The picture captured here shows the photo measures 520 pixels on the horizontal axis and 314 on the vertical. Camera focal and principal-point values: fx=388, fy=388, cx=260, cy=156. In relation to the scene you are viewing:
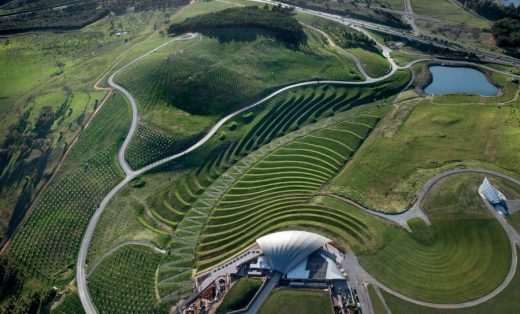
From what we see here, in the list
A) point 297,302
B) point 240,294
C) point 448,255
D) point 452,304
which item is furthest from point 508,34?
point 240,294

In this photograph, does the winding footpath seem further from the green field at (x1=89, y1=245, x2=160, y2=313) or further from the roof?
the roof

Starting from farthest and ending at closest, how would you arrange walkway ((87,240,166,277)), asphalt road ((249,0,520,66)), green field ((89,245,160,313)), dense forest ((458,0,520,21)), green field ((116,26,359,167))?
1. dense forest ((458,0,520,21))
2. asphalt road ((249,0,520,66))
3. green field ((116,26,359,167))
4. walkway ((87,240,166,277))
5. green field ((89,245,160,313))

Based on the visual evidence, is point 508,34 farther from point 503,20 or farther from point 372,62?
point 372,62

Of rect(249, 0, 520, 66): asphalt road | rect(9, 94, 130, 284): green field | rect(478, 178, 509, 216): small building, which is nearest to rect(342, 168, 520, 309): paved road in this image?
rect(478, 178, 509, 216): small building

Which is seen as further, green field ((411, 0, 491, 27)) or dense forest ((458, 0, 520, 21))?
green field ((411, 0, 491, 27))

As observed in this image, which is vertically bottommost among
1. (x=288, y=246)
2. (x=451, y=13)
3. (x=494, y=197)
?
(x=288, y=246)

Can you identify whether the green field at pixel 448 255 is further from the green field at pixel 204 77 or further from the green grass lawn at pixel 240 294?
the green field at pixel 204 77

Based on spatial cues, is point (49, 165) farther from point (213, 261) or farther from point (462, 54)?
point (462, 54)
